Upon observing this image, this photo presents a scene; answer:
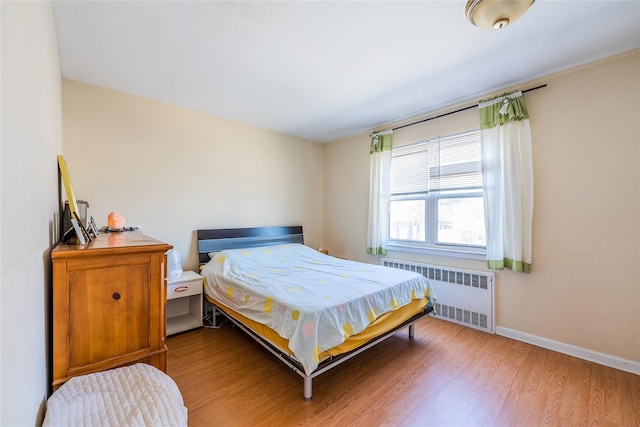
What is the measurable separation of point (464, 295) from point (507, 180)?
4.34 ft

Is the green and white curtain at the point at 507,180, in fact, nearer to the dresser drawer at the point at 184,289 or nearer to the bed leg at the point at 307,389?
the bed leg at the point at 307,389

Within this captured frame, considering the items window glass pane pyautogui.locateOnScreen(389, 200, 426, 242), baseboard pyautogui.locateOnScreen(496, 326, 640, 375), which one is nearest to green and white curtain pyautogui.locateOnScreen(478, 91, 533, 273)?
baseboard pyautogui.locateOnScreen(496, 326, 640, 375)

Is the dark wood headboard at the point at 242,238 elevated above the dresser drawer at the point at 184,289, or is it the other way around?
the dark wood headboard at the point at 242,238

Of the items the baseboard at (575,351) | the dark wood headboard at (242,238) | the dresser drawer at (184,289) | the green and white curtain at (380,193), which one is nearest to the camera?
the baseboard at (575,351)

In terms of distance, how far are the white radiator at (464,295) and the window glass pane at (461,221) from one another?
1.14 feet

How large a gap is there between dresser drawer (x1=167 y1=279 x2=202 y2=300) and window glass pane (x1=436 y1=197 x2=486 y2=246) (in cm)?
286

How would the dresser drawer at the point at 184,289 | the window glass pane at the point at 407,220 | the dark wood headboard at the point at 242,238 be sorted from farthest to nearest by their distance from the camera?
the window glass pane at the point at 407,220, the dark wood headboard at the point at 242,238, the dresser drawer at the point at 184,289

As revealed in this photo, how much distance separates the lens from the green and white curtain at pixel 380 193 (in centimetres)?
370

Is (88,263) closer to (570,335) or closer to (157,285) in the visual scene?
(157,285)

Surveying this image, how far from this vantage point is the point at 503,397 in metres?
1.81

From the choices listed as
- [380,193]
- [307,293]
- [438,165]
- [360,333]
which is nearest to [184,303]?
[307,293]

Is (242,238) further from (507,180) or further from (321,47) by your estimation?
(507,180)

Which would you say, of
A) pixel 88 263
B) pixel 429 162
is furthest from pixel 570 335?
pixel 88 263

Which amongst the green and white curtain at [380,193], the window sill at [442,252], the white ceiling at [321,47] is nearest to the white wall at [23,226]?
the white ceiling at [321,47]
